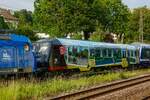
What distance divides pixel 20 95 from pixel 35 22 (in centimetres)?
4972

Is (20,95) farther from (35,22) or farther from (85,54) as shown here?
(35,22)

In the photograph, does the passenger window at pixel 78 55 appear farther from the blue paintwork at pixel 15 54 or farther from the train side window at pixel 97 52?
the blue paintwork at pixel 15 54

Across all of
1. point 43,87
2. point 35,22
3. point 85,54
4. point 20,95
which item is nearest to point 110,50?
point 85,54

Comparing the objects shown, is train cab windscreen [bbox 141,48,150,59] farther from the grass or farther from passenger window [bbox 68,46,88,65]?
the grass

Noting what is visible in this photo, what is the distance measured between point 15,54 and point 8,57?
26.0 inches

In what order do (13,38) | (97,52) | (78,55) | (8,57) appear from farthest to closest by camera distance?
(97,52) → (78,55) → (13,38) → (8,57)

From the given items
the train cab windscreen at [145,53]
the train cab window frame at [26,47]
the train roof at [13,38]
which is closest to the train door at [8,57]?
the train roof at [13,38]

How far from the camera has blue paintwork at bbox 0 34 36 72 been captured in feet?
71.1

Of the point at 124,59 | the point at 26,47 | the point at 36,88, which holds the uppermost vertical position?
the point at 26,47

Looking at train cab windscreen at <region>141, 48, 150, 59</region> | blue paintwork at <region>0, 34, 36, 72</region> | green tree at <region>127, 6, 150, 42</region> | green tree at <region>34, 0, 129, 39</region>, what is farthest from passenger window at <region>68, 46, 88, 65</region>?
green tree at <region>127, 6, 150, 42</region>

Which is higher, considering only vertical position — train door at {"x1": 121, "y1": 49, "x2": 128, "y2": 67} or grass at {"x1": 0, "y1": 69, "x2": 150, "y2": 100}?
train door at {"x1": 121, "y1": 49, "x2": 128, "y2": 67}

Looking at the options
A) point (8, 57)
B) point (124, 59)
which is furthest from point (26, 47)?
point (124, 59)

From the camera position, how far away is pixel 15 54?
74.2 ft

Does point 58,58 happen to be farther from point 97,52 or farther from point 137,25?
point 137,25
